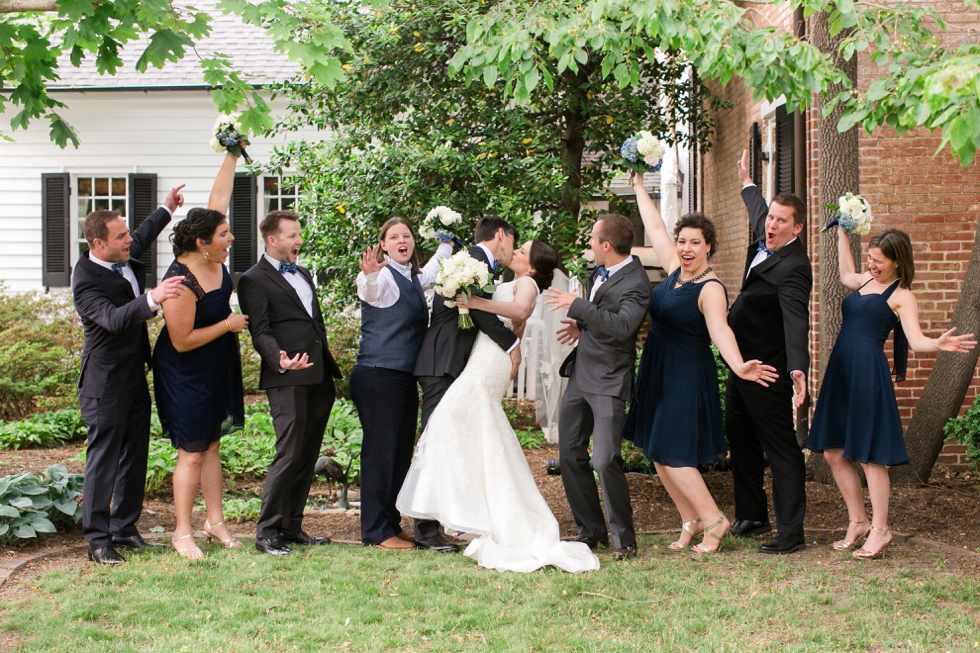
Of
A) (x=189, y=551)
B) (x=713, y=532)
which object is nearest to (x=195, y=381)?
(x=189, y=551)

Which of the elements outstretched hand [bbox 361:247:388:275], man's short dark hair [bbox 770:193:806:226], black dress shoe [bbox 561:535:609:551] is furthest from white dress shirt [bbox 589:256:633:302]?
black dress shoe [bbox 561:535:609:551]

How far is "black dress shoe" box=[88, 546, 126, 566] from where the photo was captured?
5.38 m

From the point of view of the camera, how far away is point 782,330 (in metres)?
5.71

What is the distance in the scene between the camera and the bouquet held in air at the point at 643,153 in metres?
5.84

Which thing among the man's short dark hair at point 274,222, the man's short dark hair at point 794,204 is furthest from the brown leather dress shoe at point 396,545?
the man's short dark hair at point 794,204

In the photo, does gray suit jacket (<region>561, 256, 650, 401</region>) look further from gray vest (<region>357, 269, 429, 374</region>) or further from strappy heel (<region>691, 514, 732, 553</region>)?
gray vest (<region>357, 269, 429, 374</region>)

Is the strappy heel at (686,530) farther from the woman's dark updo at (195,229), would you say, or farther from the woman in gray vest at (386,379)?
the woman's dark updo at (195,229)

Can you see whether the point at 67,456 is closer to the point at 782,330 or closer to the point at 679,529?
the point at 679,529

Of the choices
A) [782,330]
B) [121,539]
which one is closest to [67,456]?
[121,539]

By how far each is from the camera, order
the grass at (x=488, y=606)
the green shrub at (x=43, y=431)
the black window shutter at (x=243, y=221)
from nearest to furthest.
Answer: the grass at (x=488, y=606) → the green shrub at (x=43, y=431) → the black window shutter at (x=243, y=221)

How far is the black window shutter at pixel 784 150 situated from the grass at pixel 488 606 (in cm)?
482

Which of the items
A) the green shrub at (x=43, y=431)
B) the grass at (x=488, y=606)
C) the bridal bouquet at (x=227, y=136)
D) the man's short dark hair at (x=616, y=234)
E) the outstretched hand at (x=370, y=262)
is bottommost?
the grass at (x=488, y=606)

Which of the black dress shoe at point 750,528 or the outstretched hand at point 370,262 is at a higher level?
the outstretched hand at point 370,262

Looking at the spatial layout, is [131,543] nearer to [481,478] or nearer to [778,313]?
[481,478]
